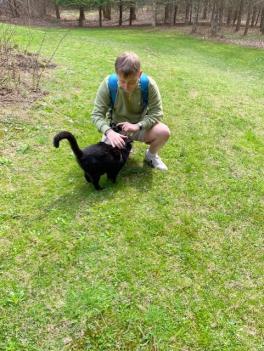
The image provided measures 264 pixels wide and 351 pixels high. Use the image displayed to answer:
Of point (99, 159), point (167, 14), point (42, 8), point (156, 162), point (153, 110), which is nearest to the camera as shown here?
point (99, 159)

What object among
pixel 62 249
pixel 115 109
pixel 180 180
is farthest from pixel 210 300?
pixel 115 109

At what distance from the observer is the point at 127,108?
4340mm

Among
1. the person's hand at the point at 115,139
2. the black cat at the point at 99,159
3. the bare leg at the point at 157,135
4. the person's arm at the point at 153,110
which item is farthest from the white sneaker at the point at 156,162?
the person's hand at the point at 115,139

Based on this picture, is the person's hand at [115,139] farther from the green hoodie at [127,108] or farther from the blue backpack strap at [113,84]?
the blue backpack strap at [113,84]

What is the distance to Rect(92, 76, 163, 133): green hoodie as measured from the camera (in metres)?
4.18

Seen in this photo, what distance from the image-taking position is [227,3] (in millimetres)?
25672

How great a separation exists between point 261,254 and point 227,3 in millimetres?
25994

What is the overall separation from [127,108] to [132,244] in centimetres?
163

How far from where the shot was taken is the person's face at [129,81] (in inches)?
149

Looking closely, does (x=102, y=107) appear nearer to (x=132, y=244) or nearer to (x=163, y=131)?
(x=163, y=131)

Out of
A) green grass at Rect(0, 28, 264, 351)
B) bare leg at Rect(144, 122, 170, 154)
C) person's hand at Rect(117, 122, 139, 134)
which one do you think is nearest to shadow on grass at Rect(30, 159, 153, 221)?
green grass at Rect(0, 28, 264, 351)

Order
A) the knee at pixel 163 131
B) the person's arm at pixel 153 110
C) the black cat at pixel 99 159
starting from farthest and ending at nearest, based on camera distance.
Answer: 1. the knee at pixel 163 131
2. the person's arm at pixel 153 110
3. the black cat at pixel 99 159

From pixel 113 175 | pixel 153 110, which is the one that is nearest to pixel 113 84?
pixel 153 110

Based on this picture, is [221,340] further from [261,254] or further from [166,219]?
[166,219]
